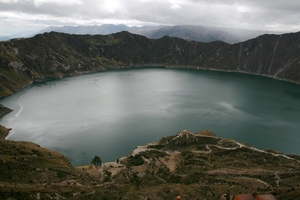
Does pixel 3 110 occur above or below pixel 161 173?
below

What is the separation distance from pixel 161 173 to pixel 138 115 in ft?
178

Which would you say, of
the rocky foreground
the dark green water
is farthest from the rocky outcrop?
the rocky foreground

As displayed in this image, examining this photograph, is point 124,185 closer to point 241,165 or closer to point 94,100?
point 241,165

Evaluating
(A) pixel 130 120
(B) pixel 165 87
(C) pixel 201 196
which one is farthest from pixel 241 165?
(B) pixel 165 87

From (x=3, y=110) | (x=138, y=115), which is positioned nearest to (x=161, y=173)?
(x=138, y=115)

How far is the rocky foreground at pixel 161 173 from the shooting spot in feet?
139

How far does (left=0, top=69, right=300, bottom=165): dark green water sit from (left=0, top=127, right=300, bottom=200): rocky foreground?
49.2 ft

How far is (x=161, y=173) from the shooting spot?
209 feet

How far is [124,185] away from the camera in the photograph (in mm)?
53719

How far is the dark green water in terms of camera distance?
89.2 metres

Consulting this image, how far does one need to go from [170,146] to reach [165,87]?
99367 millimetres

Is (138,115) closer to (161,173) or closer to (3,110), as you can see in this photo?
(161,173)

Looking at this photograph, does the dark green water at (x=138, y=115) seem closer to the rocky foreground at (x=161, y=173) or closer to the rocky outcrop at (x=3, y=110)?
the rocky outcrop at (x=3, y=110)

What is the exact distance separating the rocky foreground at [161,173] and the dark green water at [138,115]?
14998mm
